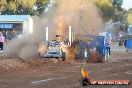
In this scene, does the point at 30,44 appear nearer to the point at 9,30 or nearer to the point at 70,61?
the point at 70,61

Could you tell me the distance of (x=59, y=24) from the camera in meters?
37.4

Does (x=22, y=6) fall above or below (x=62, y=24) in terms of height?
above

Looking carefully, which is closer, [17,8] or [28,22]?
[28,22]

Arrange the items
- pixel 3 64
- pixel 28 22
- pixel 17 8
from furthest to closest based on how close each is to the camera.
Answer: pixel 17 8
pixel 28 22
pixel 3 64

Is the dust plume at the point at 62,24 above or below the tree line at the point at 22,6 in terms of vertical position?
below

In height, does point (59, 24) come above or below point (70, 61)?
above

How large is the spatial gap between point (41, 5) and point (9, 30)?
81.9 ft

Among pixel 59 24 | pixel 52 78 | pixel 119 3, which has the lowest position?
pixel 52 78

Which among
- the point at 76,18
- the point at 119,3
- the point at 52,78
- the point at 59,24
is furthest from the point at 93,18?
the point at 119,3

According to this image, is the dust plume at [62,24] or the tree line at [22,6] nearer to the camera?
the dust plume at [62,24]

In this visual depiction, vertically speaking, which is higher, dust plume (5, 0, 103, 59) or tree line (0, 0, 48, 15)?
tree line (0, 0, 48, 15)

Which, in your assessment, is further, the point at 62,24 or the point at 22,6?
the point at 22,6

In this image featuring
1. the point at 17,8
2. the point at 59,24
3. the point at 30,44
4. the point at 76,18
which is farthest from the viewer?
the point at 17,8

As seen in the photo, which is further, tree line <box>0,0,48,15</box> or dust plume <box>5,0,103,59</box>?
tree line <box>0,0,48,15</box>
